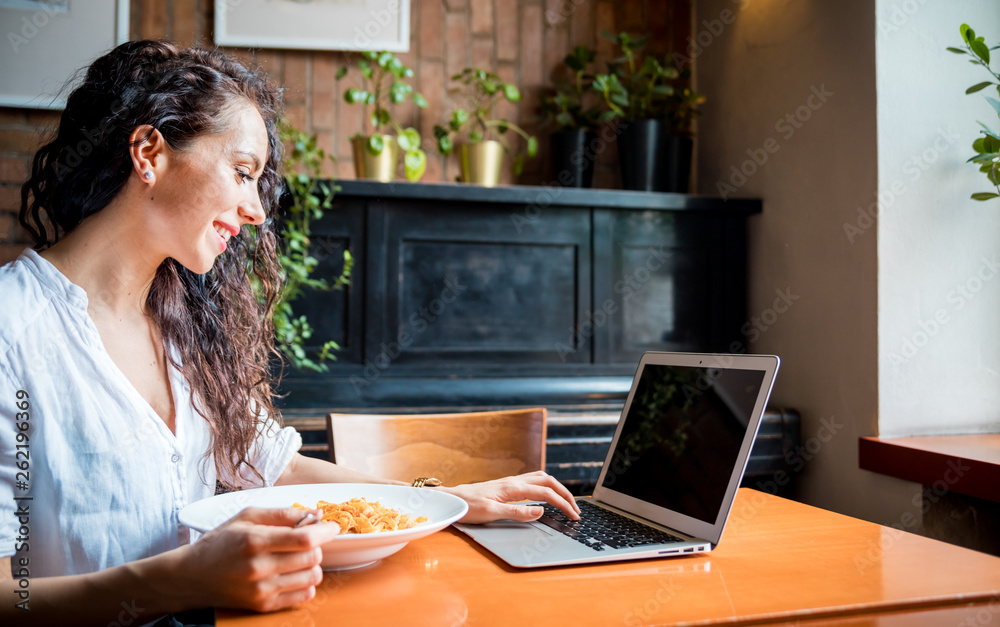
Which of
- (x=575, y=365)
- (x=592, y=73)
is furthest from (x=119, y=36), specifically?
(x=575, y=365)

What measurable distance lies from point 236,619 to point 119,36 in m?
2.50

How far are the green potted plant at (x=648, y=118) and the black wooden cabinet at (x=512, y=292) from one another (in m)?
0.18

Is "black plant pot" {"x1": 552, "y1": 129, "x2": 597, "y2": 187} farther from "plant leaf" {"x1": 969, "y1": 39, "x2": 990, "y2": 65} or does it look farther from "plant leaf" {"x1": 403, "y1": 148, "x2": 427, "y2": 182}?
"plant leaf" {"x1": 969, "y1": 39, "x2": 990, "y2": 65}

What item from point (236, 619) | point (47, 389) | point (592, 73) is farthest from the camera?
point (592, 73)

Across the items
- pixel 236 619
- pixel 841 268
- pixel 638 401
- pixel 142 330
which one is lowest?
pixel 236 619

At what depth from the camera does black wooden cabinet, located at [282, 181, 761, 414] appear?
2369 mm

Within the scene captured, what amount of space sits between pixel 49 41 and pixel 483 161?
157 centimetres

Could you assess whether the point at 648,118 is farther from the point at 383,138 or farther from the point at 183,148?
the point at 183,148

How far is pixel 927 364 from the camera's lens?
2.07 m

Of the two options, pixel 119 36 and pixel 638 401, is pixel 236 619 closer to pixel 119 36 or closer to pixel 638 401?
pixel 638 401

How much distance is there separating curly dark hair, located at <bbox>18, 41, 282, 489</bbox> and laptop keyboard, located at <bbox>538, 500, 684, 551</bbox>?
0.55 m

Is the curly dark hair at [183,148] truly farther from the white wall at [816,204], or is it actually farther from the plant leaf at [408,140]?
the white wall at [816,204]

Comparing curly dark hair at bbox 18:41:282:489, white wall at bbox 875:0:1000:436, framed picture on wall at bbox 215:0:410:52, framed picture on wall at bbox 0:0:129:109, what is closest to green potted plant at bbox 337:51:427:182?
framed picture on wall at bbox 215:0:410:52

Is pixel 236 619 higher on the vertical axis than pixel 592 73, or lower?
lower
